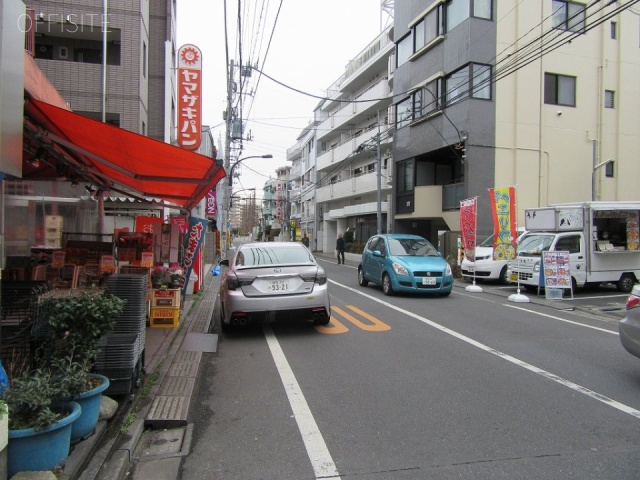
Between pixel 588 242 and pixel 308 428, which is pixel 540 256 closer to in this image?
pixel 588 242

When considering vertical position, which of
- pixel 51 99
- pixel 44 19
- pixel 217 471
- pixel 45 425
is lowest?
pixel 217 471

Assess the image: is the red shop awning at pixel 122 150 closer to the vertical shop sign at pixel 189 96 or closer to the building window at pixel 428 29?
the vertical shop sign at pixel 189 96

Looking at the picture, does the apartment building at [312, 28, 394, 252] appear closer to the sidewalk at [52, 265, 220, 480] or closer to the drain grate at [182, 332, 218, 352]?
the drain grate at [182, 332, 218, 352]

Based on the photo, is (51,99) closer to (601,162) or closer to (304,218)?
(601,162)

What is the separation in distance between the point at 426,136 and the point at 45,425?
21283mm

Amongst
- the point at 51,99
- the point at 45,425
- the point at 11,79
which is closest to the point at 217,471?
the point at 45,425

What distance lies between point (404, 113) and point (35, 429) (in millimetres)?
23446

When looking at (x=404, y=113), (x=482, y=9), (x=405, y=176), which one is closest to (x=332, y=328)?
(x=482, y=9)

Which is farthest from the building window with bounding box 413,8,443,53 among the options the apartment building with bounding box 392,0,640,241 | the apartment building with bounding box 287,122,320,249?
the apartment building with bounding box 287,122,320,249

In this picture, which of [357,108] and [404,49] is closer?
[404,49]

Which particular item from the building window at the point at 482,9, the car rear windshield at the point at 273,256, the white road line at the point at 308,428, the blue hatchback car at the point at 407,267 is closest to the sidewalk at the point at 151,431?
the white road line at the point at 308,428

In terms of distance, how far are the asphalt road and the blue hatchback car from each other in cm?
327

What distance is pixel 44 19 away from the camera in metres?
13.5

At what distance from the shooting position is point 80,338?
3.60 meters
